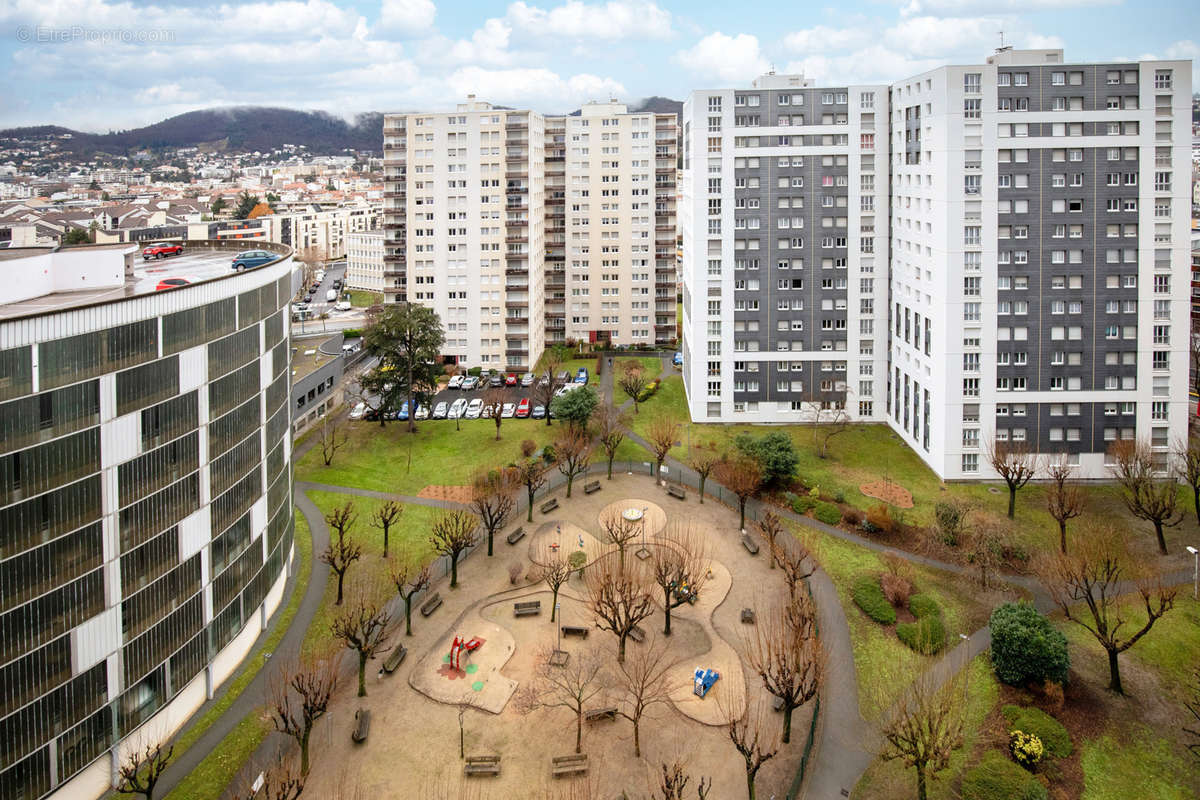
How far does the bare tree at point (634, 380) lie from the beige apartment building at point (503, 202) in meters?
10.4

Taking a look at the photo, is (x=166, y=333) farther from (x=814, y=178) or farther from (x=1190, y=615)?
(x=814, y=178)

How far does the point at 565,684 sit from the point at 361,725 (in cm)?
751

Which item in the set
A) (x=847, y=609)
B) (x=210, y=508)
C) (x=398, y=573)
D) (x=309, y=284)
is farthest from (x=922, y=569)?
(x=309, y=284)

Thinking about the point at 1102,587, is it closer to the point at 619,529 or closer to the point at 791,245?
the point at 619,529

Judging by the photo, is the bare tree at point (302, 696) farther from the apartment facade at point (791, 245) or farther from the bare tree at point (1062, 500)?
the apartment facade at point (791, 245)

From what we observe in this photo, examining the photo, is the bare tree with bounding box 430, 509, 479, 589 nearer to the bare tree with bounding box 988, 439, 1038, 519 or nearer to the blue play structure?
the blue play structure

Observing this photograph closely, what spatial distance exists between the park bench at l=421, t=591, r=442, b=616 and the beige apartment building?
4757 cm

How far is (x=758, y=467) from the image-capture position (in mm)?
49500

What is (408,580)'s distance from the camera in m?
39.2

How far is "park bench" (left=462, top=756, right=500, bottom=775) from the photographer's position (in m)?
26.7

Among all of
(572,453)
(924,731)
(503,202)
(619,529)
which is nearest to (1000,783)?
(924,731)

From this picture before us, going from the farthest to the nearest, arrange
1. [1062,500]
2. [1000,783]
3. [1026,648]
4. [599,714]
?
1. [1062,500]
2. [1026,648]
3. [599,714]
4. [1000,783]

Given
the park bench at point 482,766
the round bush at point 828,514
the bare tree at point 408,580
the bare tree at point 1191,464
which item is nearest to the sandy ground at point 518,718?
the park bench at point 482,766

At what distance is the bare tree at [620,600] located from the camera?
32.2 metres
